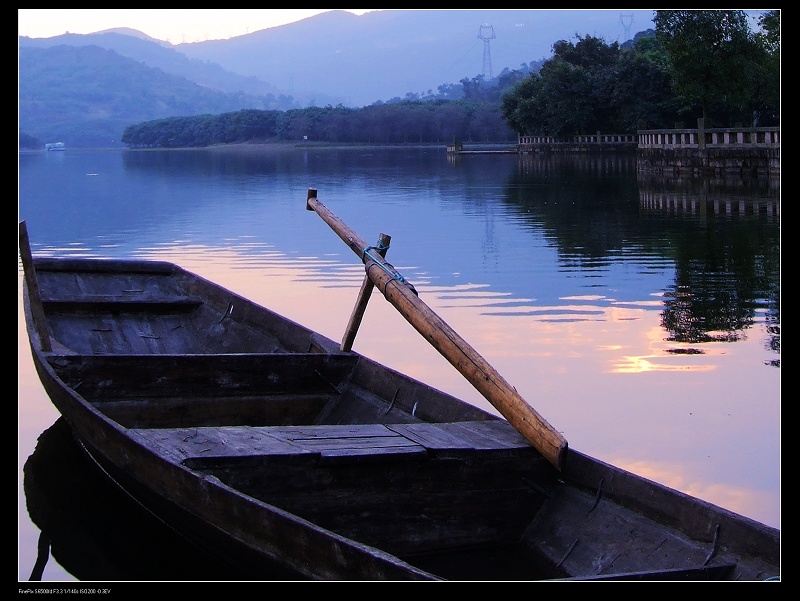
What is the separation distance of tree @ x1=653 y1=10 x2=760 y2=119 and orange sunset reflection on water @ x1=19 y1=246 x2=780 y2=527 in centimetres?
2726

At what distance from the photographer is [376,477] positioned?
679 cm

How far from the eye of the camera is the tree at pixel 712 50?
1612 inches

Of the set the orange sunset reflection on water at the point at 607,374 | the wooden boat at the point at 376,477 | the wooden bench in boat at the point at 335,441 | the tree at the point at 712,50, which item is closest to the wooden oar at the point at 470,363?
the wooden boat at the point at 376,477

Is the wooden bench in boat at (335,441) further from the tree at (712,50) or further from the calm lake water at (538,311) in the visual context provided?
the tree at (712,50)

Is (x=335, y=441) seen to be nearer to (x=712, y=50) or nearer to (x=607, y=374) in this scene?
(x=607, y=374)

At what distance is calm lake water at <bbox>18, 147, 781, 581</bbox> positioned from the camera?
827cm

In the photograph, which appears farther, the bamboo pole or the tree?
the tree

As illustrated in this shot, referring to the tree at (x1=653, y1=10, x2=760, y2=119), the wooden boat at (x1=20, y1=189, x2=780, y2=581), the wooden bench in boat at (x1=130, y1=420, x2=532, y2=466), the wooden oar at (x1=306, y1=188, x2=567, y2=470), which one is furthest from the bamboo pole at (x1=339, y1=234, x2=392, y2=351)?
the tree at (x1=653, y1=10, x2=760, y2=119)

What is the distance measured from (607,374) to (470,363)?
4263mm

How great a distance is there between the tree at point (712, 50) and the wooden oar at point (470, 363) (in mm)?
34170

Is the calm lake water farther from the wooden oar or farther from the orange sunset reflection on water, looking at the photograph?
the wooden oar

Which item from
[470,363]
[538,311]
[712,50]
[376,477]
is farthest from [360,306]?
[712,50]

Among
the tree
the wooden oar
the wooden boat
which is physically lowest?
the wooden boat

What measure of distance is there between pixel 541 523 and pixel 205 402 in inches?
139
